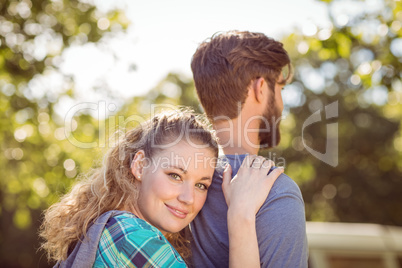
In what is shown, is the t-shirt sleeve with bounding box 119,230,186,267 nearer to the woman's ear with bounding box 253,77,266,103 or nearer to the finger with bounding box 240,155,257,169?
the finger with bounding box 240,155,257,169

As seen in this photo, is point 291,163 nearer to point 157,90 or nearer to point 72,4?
point 157,90

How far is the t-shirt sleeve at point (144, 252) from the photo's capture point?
1.83 metres

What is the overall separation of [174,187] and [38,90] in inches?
242

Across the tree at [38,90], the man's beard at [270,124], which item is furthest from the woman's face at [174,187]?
the tree at [38,90]

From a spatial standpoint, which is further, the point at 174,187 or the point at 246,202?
the point at 174,187

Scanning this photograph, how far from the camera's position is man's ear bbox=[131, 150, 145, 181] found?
234cm

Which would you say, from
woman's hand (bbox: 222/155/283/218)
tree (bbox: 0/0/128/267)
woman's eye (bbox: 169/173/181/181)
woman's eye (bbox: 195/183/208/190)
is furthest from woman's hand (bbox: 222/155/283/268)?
tree (bbox: 0/0/128/267)

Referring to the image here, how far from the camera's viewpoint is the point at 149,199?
2.23 metres

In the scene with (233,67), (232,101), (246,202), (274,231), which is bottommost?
(274,231)

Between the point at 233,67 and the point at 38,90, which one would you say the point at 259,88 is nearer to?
the point at 233,67

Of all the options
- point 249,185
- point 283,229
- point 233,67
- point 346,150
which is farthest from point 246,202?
point 346,150

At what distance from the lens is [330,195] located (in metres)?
21.0

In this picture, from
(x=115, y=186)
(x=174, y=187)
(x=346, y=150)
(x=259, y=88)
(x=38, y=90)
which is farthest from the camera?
(x=346, y=150)

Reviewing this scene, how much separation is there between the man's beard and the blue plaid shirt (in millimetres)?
908
